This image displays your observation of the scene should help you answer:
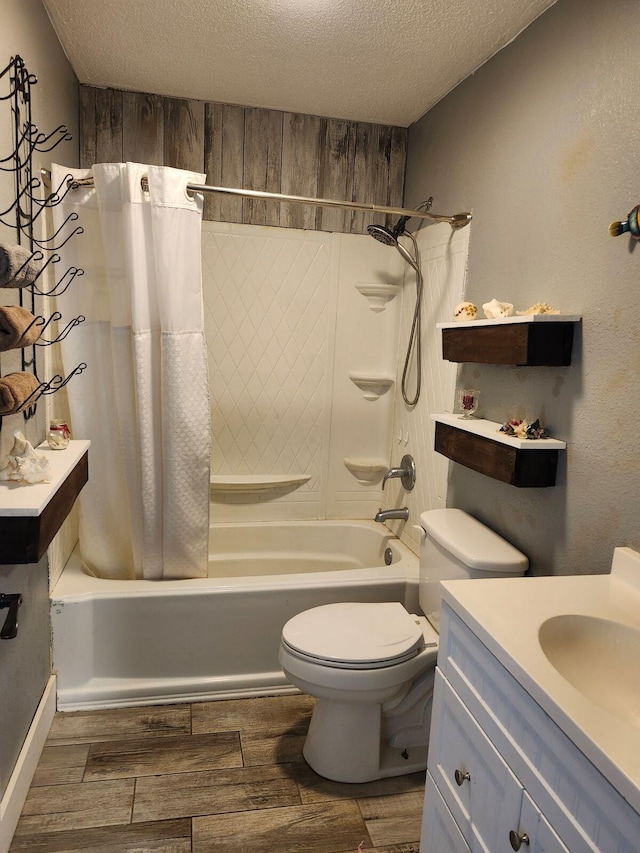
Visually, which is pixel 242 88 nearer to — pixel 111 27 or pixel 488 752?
pixel 111 27

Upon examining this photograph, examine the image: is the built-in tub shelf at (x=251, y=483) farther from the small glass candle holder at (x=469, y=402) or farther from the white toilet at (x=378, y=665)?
the small glass candle holder at (x=469, y=402)

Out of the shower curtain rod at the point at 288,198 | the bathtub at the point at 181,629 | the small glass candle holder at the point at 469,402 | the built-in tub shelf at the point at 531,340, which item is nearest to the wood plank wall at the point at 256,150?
the shower curtain rod at the point at 288,198

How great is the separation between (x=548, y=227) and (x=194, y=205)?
1258mm

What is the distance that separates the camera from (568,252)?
1729 millimetres

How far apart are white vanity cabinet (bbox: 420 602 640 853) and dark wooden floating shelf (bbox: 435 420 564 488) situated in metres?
0.55

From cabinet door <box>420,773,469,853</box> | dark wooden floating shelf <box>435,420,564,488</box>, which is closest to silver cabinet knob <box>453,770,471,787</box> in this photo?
cabinet door <box>420,773,469,853</box>

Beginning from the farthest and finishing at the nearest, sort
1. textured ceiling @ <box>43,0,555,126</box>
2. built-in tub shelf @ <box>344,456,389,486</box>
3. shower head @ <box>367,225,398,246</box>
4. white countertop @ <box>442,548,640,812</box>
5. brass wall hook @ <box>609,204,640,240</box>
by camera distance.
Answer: built-in tub shelf @ <box>344,456,389,486</box>
shower head @ <box>367,225,398,246</box>
textured ceiling @ <box>43,0,555,126</box>
brass wall hook @ <box>609,204,640,240</box>
white countertop @ <box>442,548,640,812</box>

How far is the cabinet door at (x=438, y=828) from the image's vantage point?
50.9 inches

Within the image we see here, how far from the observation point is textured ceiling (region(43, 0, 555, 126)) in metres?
1.93

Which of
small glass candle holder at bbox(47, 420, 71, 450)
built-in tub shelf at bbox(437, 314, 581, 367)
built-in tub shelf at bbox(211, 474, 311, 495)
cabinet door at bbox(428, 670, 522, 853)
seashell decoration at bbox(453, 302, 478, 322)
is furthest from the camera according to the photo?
built-in tub shelf at bbox(211, 474, 311, 495)

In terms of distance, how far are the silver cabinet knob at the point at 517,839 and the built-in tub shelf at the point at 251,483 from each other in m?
2.14

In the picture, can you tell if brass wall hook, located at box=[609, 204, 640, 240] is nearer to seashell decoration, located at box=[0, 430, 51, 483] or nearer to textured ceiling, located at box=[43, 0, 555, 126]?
textured ceiling, located at box=[43, 0, 555, 126]

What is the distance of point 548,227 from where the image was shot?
183cm

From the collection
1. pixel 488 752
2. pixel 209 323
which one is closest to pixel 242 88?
pixel 209 323
